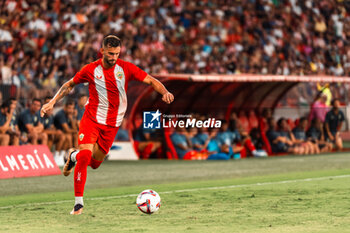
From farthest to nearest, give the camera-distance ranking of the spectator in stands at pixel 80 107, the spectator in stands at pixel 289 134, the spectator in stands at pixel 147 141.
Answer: the spectator in stands at pixel 289 134
the spectator in stands at pixel 147 141
the spectator in stands at pixel 80 107

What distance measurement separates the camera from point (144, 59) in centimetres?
2584

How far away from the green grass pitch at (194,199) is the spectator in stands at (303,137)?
387cm

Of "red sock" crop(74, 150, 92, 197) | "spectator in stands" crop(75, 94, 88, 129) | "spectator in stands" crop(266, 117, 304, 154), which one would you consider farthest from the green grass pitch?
"spectator in stands" crop(266, 117, 304, 154)

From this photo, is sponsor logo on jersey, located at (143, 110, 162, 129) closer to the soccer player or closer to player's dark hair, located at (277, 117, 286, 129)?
player's dark hair, located at (277, 117, 286, 129)

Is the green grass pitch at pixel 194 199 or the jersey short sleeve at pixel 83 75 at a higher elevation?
the jersey short sleeve at pixel 83 75

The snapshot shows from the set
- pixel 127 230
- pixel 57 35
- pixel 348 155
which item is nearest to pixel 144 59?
pixel 57 35

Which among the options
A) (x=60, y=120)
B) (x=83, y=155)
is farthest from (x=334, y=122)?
(x=83, y=155)

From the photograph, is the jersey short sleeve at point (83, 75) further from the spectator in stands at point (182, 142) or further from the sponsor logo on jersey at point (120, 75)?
the spectator in stands at point (182, 142)

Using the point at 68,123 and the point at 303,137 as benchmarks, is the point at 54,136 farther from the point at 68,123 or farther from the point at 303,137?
the point at 303,137

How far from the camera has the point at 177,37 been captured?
28062mm

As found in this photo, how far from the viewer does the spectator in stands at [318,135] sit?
21019 millimetres

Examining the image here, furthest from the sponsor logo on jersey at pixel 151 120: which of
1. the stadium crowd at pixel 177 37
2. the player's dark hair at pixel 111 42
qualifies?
the player's dark hair at pixel 111 42

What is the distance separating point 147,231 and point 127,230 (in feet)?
0.73

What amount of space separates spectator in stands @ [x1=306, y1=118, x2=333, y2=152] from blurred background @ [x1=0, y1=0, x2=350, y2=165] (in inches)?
1.3
